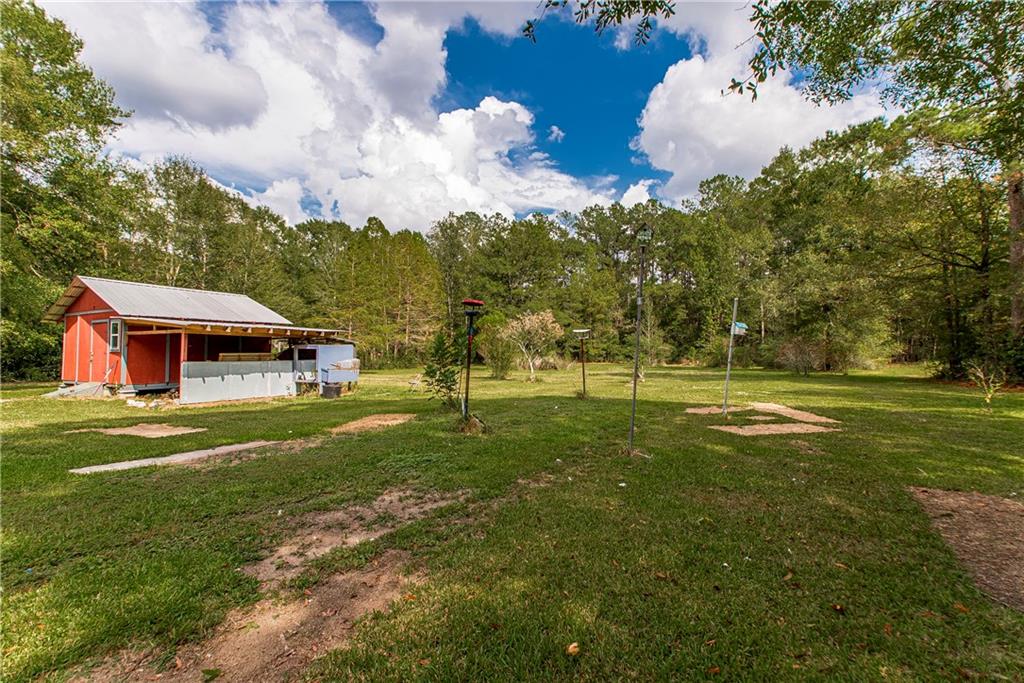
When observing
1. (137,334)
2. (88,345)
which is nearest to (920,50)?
(137,334)

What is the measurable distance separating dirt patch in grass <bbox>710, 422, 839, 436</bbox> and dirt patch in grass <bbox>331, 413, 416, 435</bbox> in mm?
6072

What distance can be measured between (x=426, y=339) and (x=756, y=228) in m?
28.3

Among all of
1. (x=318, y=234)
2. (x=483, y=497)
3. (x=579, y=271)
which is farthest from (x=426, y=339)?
(x=483, y=497)

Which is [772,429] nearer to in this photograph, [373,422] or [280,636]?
[373,422]

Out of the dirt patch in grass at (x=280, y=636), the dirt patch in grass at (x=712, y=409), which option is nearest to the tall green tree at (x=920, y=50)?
the dirt patch in grass at (x=280, y=636)

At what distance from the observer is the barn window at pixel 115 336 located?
12719 millimetres

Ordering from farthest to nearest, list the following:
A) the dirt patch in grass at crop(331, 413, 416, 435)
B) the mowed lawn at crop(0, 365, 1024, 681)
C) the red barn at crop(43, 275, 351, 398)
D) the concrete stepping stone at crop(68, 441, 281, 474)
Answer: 1. the red barn at crop(43, 275, 351, 398)
2. the dirt patch in grass at crop(331, 413, 416, 435)
3. the concrete stepping stone at crop(68, 441, 281, 474)
4. the mowed lawn at crop(0, 365, 1024, 681)

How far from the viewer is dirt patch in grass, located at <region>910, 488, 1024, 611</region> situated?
2648mm

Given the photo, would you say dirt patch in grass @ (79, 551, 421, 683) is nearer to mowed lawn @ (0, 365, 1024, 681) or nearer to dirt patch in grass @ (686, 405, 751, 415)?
mowed lawn @ (0, 365, 1024, 681)

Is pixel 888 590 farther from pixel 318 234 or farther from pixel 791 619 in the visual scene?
pixel 318 234

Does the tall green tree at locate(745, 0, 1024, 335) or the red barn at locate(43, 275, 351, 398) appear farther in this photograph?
the red barn at locate(43, 275, 351, 398)

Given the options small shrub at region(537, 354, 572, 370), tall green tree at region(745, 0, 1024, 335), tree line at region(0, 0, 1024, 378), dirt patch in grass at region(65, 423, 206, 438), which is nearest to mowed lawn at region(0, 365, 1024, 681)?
dirt patch in grass at region(65, 423, 206, 438)

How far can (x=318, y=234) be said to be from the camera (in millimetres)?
41250

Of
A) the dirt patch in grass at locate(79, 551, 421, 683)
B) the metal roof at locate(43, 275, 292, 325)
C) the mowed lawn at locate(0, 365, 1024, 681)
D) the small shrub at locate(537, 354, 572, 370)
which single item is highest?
the metal roof at locate(43, 275, 292, 325)
